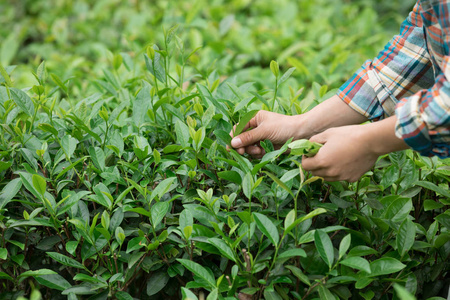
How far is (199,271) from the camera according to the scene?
1.43 metres

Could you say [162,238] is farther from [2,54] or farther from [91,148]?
[2,54]

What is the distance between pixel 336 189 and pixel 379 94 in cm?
41

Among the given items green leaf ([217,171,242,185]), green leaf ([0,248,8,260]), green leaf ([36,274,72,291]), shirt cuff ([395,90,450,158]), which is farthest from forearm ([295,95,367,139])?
green leaf ([0,248,8,260])

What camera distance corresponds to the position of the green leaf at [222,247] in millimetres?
1402

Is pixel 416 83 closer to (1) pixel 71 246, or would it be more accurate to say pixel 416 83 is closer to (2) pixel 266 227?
(2) pixel 266 227

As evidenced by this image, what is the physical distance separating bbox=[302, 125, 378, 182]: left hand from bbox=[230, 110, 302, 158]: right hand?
0.92 feet

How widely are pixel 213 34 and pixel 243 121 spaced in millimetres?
2496

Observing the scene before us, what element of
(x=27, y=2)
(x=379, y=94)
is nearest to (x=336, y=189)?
(x=379, y=94)

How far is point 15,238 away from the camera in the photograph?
1.63 meters

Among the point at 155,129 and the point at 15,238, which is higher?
the point at 155,129

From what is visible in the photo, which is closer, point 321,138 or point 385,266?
point 385,266

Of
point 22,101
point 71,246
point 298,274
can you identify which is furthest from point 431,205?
point 22,101

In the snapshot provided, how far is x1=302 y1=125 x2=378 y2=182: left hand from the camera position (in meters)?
1.44

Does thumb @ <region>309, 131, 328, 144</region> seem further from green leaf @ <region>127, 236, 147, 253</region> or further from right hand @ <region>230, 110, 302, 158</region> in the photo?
green leaf @ <region>127, 236, 147, 253</region>
